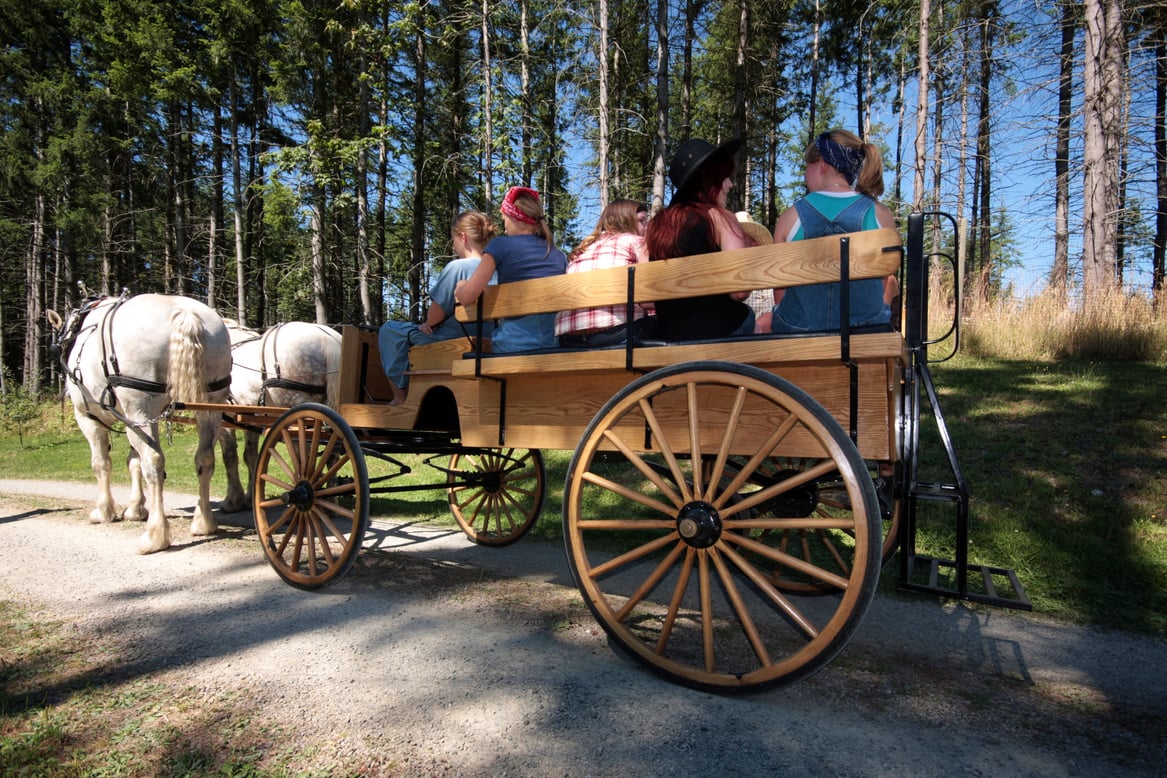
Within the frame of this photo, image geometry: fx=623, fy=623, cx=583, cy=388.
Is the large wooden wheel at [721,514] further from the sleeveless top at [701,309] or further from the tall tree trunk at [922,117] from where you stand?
the tall tree trunk at [922,117]

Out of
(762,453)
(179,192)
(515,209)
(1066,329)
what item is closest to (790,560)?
(762,453)

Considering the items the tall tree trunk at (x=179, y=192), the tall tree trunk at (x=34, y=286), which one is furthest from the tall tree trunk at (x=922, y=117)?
the tall tree trunk at (x=34, y=286)

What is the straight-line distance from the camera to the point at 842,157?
2619 millimetres

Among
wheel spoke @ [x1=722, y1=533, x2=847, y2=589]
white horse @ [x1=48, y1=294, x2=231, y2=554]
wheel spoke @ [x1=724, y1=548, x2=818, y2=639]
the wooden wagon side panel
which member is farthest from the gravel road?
white horse @ [x1=48, y1=294, x2=231, y2=554]

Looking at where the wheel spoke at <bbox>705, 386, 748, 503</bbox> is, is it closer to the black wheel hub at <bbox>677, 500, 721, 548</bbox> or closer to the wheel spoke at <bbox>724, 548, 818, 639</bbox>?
the black wheel hub at <bbox>677, 500, 721, 548</bbox>

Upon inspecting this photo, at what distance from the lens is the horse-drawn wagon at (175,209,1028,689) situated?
2.07 meters

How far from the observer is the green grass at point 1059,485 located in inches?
139

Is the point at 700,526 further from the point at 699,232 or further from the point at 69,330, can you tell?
the point at 69,330

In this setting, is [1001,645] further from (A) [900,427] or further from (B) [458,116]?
(B) [458,116]

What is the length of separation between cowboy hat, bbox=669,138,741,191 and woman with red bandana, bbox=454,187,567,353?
0.86m

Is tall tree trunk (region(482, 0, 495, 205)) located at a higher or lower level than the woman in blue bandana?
higher

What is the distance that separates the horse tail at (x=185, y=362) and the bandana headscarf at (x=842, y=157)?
4605 millimetres

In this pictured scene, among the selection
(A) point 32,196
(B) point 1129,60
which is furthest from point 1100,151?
(A) point 32,196

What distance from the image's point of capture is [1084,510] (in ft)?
14.0
